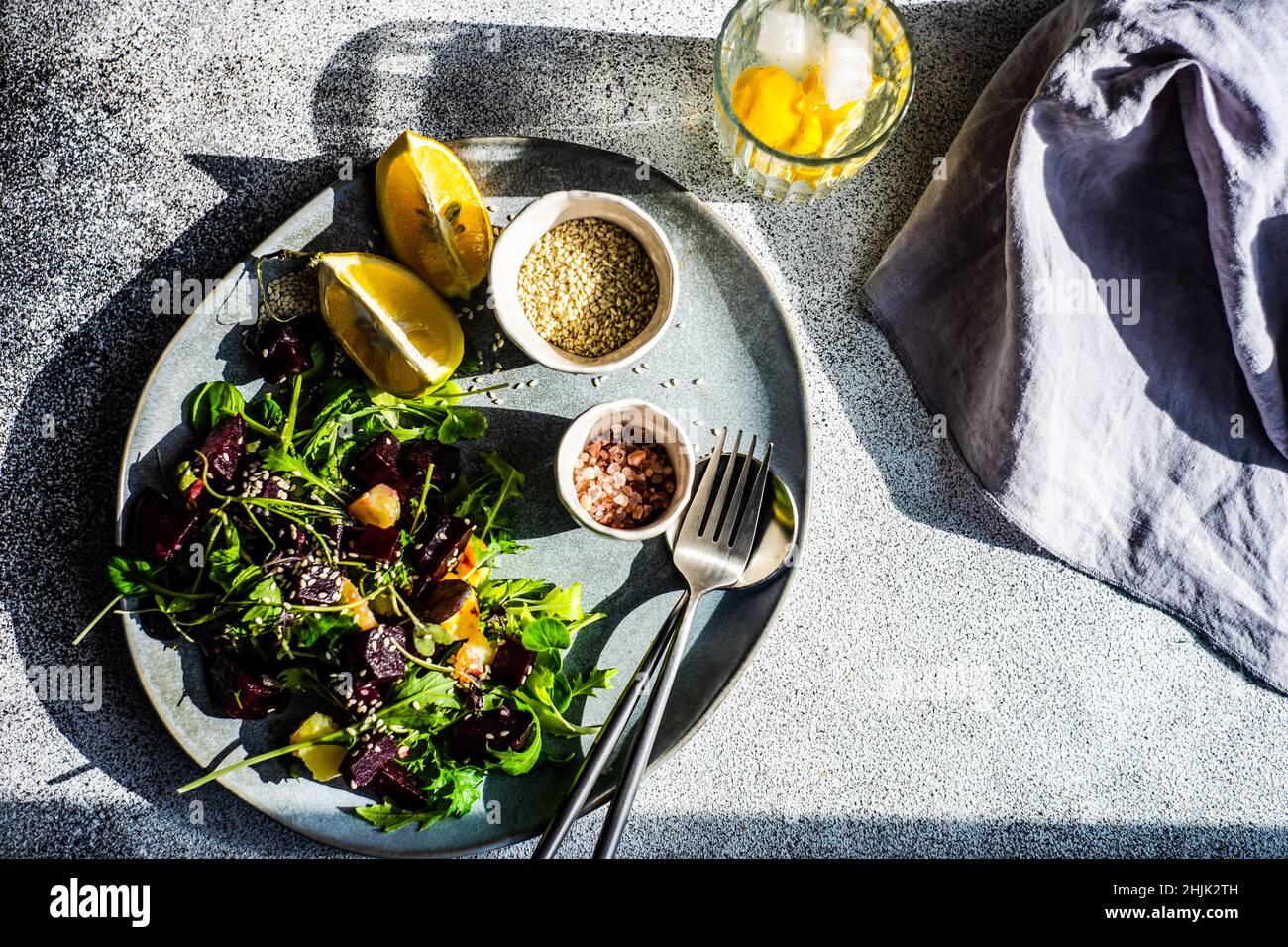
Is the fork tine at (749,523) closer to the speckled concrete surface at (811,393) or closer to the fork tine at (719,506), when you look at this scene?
the fork tine at (719,506)

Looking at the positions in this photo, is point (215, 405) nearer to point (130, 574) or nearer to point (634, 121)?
point (130, 574)

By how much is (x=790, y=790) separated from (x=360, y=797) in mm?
577

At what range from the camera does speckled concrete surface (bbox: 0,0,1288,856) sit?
3.76ft

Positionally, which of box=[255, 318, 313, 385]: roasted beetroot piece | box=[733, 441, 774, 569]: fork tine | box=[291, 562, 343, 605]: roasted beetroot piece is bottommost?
box=[291, 562, 343, 605]: roasted beetroot piece

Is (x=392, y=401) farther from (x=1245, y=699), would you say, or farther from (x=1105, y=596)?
(x=1245, y=699)

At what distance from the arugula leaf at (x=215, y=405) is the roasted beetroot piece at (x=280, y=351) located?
0.05 meters

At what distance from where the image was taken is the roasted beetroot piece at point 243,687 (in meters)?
1.00

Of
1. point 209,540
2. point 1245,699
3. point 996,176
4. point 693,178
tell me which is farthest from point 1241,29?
point 209,540

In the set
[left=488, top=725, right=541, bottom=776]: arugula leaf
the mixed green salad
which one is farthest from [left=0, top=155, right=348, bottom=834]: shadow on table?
[left=488, top=725, right=541, bottom=776]: arugula leaf

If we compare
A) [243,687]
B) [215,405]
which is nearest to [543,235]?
[215,405]

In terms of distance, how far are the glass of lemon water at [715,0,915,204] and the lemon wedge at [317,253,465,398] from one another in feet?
1.51

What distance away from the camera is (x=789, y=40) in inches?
43.1

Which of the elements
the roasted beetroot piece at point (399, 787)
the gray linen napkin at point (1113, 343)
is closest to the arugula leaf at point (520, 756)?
the roasted beetroot piece at point (399, 787)

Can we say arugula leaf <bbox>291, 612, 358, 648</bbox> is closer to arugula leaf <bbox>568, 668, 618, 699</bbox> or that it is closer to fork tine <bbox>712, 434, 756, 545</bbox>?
arugula leaf <bbox>568, 668, 618, 699</bbox>
